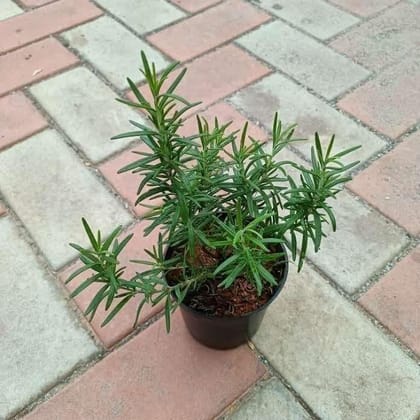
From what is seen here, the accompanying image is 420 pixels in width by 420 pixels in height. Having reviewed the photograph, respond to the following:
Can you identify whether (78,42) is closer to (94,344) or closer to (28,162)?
(28,162)

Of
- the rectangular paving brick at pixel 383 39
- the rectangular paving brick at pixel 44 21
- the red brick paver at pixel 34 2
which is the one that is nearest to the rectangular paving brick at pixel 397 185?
the rectangular paving brick at pixel 383 39

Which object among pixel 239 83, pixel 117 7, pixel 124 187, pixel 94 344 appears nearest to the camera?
pixel 94 344

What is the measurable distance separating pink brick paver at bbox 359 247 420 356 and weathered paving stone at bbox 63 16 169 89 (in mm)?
1309

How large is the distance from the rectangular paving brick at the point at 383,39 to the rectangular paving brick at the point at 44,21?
4.03 feet

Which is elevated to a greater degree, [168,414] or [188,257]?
[188,257]

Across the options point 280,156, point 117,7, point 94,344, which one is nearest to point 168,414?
point 94,344

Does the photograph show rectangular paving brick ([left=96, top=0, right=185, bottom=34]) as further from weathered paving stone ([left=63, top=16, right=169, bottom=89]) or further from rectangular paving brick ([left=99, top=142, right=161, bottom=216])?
rectangular paving brick ([left=99, top=142, right=161, bottom=216])

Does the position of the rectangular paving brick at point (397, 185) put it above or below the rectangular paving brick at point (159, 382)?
above

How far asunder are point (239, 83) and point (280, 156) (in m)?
0.45

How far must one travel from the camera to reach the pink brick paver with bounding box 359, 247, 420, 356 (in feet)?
5.08

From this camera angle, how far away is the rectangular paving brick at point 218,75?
7.20 feet

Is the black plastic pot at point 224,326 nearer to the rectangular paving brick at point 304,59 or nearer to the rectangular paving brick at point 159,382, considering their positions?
the rectangular paving brick at point 159,382

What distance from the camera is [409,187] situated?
6.21 feet

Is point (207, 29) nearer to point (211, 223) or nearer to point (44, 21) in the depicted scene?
point (44, 21)
